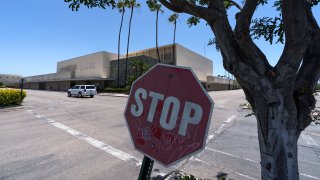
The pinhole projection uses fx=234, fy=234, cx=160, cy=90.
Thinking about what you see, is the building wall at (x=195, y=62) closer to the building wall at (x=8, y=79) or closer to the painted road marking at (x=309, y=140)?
the painted road marking at (x=309, y=140)

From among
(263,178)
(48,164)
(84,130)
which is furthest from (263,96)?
(84,130)

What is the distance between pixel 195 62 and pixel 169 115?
222 ft

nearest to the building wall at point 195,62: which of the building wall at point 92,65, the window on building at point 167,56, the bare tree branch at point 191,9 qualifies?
the window on building at point 167,56

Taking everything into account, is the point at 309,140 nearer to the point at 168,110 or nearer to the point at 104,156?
the point at 104,156

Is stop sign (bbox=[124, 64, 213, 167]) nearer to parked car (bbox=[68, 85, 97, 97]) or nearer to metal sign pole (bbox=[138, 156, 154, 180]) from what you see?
metal sign pole (bbox=[138, 156, 154, 180])

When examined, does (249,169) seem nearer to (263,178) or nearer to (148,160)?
(263,178)

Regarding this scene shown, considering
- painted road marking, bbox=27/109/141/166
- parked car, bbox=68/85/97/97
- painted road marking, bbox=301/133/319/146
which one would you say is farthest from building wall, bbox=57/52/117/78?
painted road marking, bbox=301/133/319/146

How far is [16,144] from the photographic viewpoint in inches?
274

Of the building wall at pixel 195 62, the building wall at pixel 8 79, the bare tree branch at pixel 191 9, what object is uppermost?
the building wall at pixel 195 62

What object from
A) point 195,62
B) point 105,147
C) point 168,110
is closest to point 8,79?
point 195,62

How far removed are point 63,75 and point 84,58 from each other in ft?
30.7

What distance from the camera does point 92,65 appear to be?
55969 millimetres

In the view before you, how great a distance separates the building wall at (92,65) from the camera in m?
53.3

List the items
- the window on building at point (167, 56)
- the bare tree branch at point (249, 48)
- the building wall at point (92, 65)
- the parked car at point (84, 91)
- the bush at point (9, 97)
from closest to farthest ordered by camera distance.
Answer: the bare tree branch at point (249, 48), the bush at point (9, 97), the parked car at point (84, 91), the building wall at point (92, 65), the window on building at point (167, 56)
